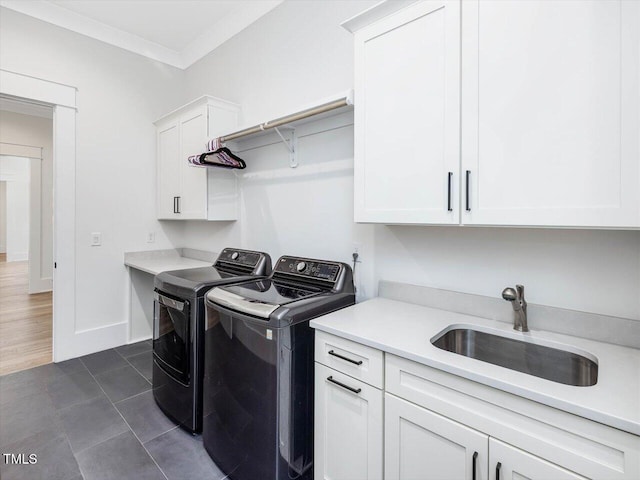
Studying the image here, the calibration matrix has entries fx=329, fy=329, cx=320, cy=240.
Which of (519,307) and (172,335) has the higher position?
(519,307)

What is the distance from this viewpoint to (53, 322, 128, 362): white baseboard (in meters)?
2.95

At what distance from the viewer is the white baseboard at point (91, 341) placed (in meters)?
2.95

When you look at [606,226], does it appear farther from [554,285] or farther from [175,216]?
[175,216]

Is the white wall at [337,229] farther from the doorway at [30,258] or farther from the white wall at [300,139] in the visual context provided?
the doorway at [30,258]

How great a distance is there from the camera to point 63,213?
2928mm

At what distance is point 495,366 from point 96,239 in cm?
343

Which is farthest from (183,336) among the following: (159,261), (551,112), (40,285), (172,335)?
(40,285)

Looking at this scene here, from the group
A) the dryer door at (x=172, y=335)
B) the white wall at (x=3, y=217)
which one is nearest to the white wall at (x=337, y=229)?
the dryer door at (x=172, y=335)

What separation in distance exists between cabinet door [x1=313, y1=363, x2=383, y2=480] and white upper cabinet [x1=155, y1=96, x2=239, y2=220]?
1.88 m

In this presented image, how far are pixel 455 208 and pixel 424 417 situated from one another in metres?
0.78

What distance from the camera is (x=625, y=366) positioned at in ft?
3.46

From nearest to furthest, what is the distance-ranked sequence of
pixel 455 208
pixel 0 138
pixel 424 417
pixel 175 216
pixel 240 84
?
pixel 424 417
pixel 455 208
pixel 240 84
pixel 175 216
pixel 0 138

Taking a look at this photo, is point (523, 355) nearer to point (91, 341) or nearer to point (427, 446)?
point (427, 446)

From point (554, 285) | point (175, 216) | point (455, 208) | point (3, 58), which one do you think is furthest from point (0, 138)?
point (554, 285)
